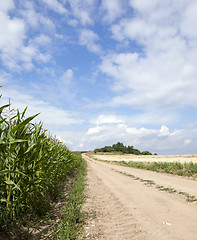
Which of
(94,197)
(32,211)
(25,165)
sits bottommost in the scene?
(94,197)

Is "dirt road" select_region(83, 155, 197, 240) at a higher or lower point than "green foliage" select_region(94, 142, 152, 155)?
lower

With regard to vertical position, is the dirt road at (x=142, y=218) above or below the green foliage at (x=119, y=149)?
below

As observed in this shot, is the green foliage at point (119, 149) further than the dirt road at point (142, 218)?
Yes

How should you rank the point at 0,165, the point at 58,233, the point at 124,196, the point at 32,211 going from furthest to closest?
1. the point at 124,196
2. the point at 32,211
3. the point at 58,233
4. the point at 0,165

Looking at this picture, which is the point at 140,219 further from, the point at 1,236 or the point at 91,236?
the point at 1,236

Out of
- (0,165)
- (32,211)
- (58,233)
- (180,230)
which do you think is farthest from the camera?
(32,211)

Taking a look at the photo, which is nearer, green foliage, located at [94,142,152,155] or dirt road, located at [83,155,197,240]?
dirt road, located at [83,155,197,240]

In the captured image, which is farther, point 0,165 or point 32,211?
point 32,211

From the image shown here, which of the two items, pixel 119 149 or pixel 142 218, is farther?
pixel 119 149

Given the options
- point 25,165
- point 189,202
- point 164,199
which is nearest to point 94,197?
point 164,199

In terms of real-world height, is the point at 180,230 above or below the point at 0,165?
below

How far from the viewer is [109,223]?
15.0 ft

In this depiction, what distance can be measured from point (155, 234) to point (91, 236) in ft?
4.48

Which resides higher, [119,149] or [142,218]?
[119,149]
